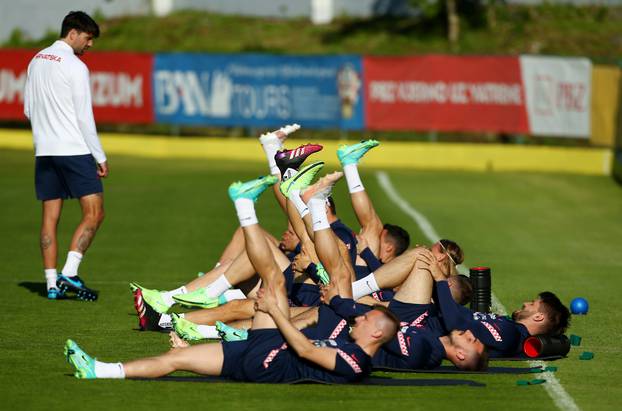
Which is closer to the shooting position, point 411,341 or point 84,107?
point 411,341

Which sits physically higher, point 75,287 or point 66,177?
point 66,177

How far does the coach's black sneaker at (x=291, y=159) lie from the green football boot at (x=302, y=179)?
67 cm

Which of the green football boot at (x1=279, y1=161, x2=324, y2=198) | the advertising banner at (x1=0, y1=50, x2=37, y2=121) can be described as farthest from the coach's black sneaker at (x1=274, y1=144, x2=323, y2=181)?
the advertising banner at (x1=0, y1=50, x2=37, y2=121)

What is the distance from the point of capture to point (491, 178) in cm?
2638

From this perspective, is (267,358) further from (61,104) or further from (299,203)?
(61,104)

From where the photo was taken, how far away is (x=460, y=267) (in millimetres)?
14984

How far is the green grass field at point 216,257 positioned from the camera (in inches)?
345

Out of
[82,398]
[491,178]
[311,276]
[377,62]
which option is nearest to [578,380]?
[311,276]

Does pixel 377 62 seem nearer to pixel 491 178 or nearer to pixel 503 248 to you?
pixel 491 178

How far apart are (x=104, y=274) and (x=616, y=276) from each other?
6151 millimetres

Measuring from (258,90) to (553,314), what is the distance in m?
19.9

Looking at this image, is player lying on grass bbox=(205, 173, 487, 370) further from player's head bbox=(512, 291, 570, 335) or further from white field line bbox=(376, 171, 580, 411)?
player's head bbox=(512, 291, 570, 335)

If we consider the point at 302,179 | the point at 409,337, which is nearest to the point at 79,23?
the point at 302,179

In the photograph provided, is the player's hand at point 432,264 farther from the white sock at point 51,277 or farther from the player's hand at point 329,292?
the white sock at point 51,277
